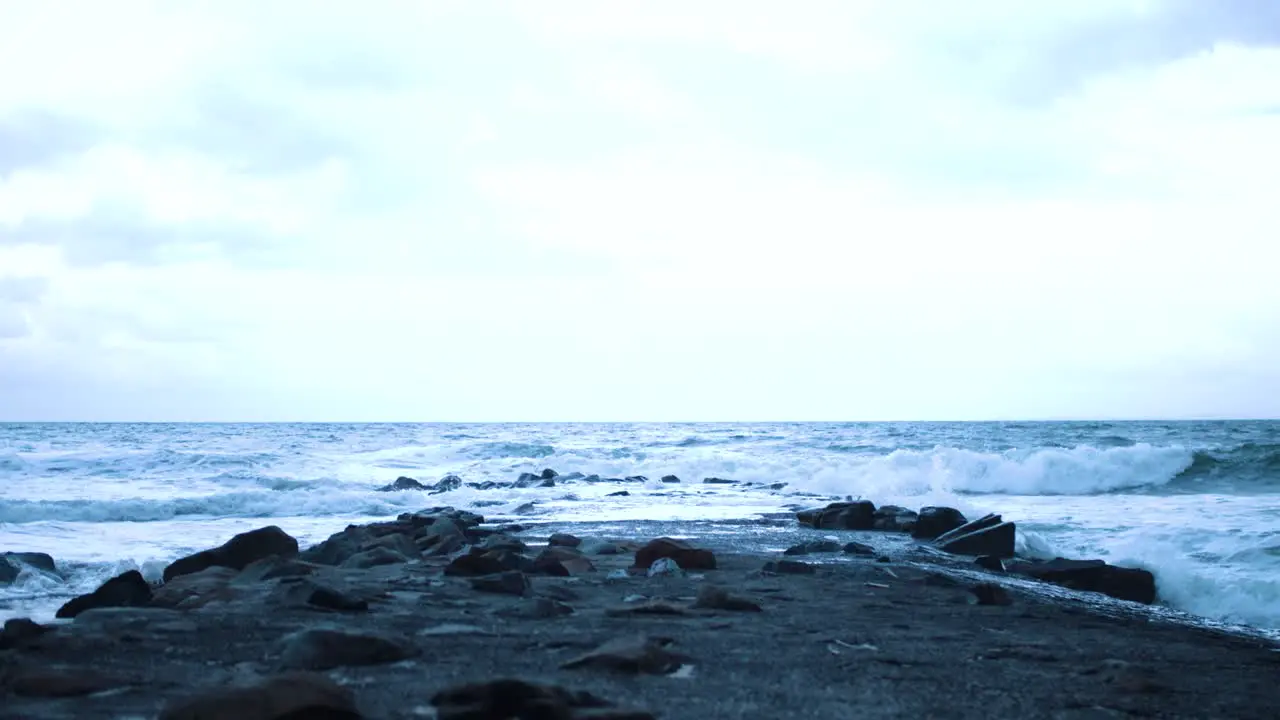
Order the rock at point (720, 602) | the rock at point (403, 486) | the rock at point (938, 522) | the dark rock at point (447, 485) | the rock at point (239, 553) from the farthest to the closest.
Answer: the rock at point (403, 486) → the dark rock at point (447, 485) → the rock at point (938, 522) → the rock at point (239, 553) → the rock at point (720, 602)

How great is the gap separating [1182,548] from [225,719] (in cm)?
1013

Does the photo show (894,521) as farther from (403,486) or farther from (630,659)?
(403,486)

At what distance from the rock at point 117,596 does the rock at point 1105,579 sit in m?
6.94

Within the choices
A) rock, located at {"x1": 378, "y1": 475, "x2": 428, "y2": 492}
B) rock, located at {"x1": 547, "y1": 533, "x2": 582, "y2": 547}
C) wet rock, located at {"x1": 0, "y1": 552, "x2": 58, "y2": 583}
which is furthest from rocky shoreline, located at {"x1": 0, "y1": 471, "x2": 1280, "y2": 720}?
rock, located at {"x1": 378, "y1": 475, "x2": 428, "y2": 492}

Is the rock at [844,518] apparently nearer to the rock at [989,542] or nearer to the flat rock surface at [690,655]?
the rock at [989,542]

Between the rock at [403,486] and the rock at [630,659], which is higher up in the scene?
the rock at [630,659]

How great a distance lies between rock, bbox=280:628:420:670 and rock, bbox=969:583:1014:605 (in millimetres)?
4079

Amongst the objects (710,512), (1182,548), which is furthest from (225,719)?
(710,512)

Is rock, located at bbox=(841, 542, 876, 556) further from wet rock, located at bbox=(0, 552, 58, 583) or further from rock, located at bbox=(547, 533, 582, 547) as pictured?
wet rock, located at bbox=(0, 552, 58, 583)

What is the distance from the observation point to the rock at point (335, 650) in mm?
4035

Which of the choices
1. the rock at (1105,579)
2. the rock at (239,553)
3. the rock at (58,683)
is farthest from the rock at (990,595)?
the rock at (239,553)

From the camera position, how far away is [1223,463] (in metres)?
23.1

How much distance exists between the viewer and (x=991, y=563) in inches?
383

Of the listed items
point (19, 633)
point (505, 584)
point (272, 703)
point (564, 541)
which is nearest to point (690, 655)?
point (272, 703)
